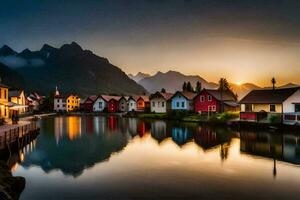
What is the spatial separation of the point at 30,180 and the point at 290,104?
44.4 metres

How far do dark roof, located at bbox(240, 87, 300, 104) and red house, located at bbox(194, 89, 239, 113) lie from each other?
506 inches

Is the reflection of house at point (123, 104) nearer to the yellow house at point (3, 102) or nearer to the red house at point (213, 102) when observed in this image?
the red house at point (213, 102)

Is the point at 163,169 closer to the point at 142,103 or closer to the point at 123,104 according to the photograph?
the point at 142,103

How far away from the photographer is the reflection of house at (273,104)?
5031 centimetres

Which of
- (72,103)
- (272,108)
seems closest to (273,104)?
(272,108)

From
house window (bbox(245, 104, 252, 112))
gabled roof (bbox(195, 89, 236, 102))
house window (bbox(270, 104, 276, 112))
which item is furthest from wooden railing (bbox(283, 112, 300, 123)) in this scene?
gabled roof (bbox(195, 89, 236, 102))

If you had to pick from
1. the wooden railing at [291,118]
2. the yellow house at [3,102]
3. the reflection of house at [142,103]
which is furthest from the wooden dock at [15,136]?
the reflection of house at [142,103]

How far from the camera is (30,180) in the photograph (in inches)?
802

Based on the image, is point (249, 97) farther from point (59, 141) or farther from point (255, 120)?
point (59, 141)

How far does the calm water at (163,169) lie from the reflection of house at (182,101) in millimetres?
44849

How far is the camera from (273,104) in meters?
53.2

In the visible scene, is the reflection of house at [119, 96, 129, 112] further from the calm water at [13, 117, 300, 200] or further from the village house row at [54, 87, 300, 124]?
the calm water at [13, 117, 300, 200]

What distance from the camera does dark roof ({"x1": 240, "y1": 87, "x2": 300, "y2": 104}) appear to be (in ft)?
172

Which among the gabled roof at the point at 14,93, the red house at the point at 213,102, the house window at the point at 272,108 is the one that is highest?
the gabled roof at the point at 14,93
